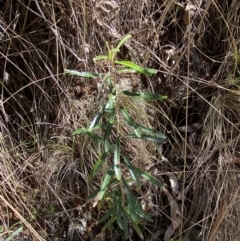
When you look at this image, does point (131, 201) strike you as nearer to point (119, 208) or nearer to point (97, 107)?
point (119, 208)

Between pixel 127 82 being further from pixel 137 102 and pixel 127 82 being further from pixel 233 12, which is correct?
pixel 233 12

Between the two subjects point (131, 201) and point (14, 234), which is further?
point (14, 234)

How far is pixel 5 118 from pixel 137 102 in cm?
43

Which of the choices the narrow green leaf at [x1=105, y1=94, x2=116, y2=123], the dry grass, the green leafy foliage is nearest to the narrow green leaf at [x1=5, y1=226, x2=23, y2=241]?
the dry grass

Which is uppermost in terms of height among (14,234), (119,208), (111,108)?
(111,108)

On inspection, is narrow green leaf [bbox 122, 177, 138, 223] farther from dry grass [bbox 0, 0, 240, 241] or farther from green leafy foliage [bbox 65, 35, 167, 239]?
dry grass [bbox 0, 0, 240, 241]

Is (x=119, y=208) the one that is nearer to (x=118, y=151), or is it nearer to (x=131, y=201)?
(x=131, y=201)

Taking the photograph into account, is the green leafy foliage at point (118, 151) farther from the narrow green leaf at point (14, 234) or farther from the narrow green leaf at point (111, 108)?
the narrow green leaf at point (14, 234)

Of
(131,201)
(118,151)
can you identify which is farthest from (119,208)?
(118,151)

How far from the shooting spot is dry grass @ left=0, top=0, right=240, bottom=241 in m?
1.61

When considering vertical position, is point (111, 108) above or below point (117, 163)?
above

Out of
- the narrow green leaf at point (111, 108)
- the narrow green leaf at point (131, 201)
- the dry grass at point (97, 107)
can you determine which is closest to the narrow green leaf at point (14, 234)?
the dry grass at point (97, 107)

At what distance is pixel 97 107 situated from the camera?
5.33 ft

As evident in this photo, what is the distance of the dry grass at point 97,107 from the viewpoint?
1608 millimetres
